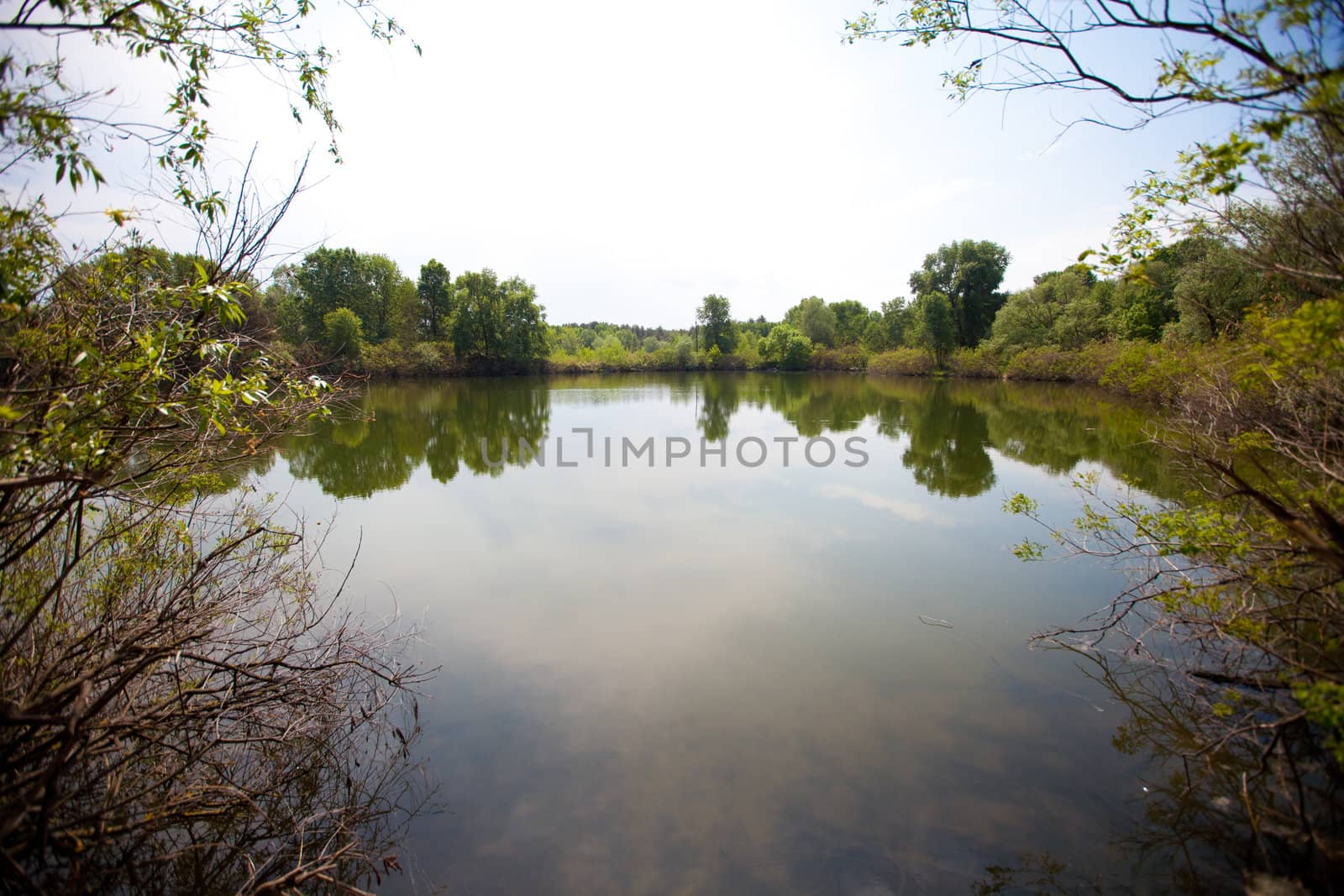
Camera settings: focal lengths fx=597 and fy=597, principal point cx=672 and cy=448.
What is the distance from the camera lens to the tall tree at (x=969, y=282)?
51.1 metres

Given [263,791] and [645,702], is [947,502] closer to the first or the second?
[645,702]

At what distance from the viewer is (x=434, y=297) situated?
177ft

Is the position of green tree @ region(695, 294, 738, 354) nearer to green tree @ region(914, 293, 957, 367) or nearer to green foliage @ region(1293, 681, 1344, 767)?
green tree @ region(914, 293, 957, 367)

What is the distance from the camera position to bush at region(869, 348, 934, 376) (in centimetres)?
5009

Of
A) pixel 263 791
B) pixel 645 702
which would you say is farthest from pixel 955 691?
pixel 263 791

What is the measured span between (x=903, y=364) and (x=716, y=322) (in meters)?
23.0

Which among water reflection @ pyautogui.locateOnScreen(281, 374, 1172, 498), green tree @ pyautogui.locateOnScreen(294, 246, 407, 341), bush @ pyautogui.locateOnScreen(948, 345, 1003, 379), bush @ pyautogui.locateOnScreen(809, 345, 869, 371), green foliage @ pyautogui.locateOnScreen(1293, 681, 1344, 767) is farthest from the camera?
bush @ pyautogui.locateOnScreen(809, 345, 869, 371)

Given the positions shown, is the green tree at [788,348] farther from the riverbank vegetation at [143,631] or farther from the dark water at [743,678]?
the riverbank vegetation at [143,631]

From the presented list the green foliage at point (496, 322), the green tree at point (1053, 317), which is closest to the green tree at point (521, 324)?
the green foliage at point (496, 322)

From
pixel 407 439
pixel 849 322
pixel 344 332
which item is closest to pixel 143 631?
pixel 407 439

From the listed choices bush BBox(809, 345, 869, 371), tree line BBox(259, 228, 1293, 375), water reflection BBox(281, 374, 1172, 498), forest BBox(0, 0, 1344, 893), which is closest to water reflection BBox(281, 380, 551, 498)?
water reflection BBox(281, 374, 1172, 498)

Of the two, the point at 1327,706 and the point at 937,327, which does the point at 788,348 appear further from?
the point at 1327,706

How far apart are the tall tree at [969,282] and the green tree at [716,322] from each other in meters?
21.9

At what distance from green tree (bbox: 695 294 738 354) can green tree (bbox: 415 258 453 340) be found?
27.3m
